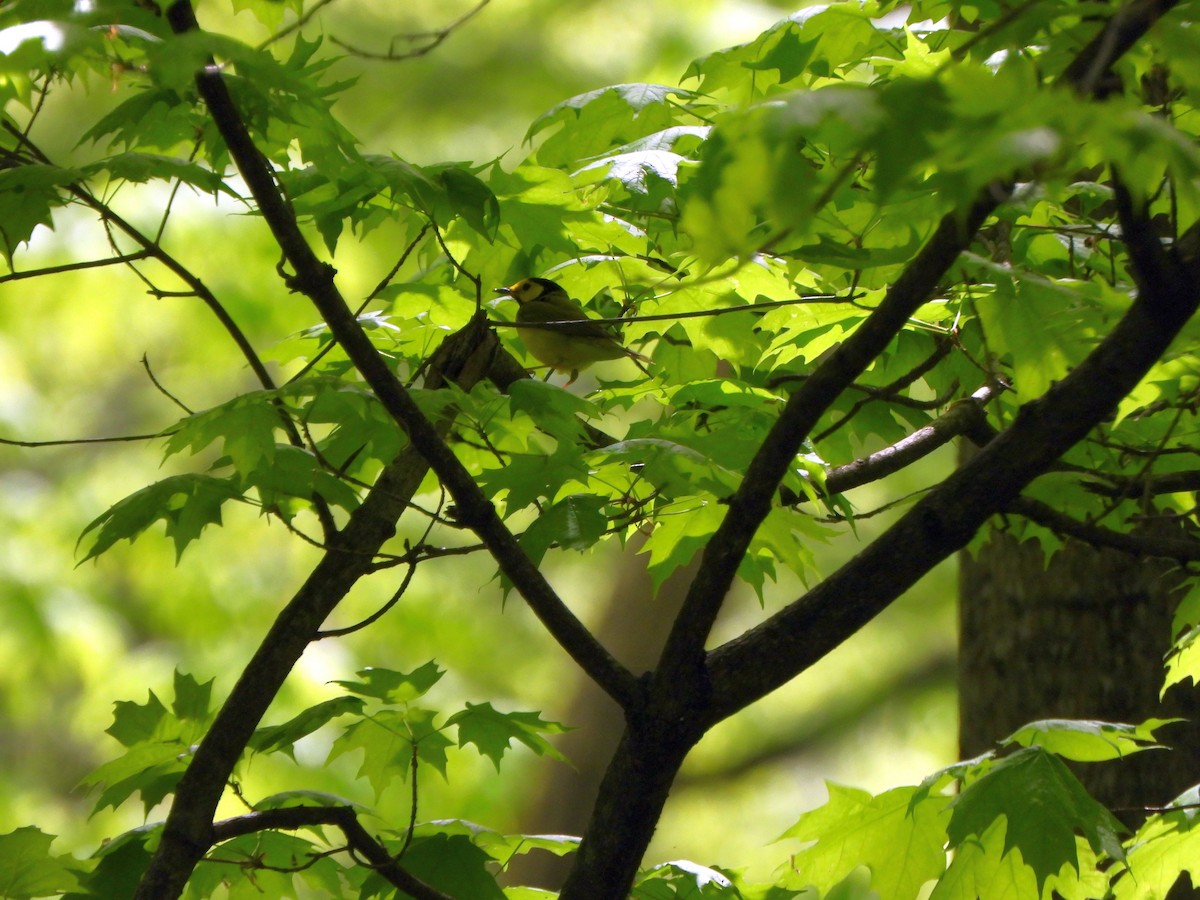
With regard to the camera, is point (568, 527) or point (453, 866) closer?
point (568, 527)

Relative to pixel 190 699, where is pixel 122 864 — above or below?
below

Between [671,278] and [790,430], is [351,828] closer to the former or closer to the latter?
[790,430]

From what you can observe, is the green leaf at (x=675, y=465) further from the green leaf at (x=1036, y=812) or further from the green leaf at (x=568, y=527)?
the green leaf at (x=1036, y=812)

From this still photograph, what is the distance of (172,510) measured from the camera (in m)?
1.75

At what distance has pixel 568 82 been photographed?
6.62 meters

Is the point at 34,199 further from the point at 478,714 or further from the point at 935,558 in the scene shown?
the point at 935,558

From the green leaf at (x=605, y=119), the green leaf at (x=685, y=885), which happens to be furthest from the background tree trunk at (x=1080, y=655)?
the green leaf at (x=605, y=119)

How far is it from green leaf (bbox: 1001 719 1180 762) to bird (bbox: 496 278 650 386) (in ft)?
3.48

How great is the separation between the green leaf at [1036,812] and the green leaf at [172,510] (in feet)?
3.63

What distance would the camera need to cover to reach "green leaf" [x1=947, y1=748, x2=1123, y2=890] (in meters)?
1.55

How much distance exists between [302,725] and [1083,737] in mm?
1145

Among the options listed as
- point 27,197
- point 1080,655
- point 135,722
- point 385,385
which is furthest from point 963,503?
point 1080,655

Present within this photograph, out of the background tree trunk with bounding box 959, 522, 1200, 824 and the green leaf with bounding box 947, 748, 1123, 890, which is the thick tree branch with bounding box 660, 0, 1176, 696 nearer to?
the green leaf with bounding box 947, 748, 1123, 890

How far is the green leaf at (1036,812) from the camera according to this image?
1549 millimetres
